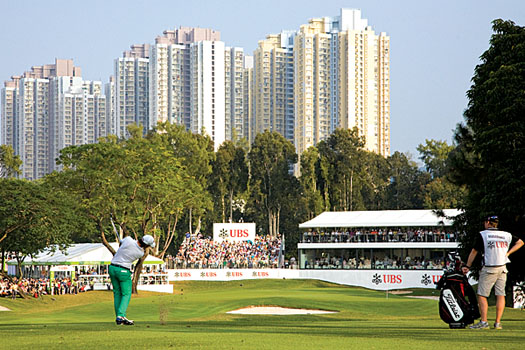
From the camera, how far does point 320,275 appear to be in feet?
203

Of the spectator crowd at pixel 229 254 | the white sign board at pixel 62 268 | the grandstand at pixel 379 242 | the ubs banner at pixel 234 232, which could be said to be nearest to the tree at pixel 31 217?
the white sign board at pixel 62 268

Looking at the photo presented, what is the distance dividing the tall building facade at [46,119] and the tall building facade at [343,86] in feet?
189

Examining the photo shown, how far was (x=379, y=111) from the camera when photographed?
14925 centimetres

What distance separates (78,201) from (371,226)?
23106mm

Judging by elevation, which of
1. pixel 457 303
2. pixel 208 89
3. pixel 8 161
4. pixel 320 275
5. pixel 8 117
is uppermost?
pixel 208 89

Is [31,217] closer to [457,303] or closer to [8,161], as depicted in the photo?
[457,303]

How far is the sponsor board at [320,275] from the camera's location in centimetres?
5897

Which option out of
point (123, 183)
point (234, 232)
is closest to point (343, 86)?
point (234, 232)

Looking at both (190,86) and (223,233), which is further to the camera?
(190,86)

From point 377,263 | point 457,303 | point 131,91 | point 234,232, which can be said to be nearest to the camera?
point 457,303

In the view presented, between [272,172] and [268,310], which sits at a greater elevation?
[272,172]

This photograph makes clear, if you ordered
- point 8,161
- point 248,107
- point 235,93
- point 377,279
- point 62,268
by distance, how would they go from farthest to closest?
1. point 248,107
2. point 235,93
3. point 8,161
4. point 377,279
5. point 62,268

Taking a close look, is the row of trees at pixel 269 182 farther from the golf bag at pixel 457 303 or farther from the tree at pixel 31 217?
the golf bag at pixel 457 303

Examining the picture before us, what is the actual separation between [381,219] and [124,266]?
51635mm
